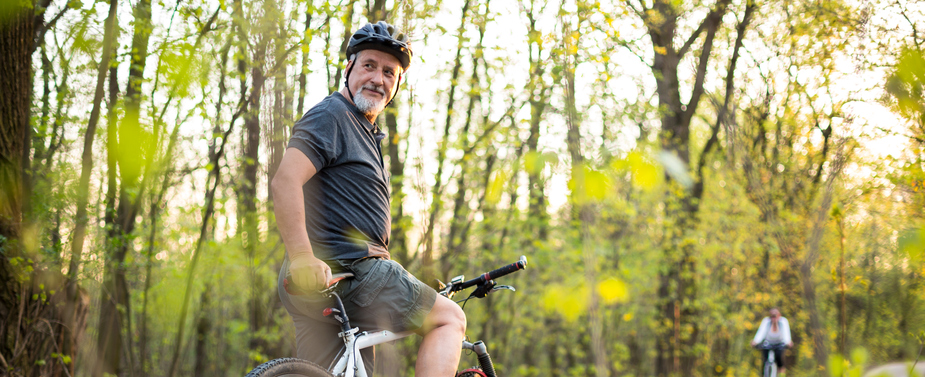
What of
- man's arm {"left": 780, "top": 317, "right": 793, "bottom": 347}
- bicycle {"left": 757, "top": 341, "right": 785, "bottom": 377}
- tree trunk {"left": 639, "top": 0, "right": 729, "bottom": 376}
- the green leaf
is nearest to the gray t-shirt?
the green leaf

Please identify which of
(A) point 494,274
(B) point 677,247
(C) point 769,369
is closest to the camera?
(A) point 494,274

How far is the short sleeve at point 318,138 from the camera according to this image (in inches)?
76.0

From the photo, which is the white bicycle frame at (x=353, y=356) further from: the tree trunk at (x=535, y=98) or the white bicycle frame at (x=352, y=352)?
the tree trunk at (x=535, y=98)

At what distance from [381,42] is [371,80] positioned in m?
0.14

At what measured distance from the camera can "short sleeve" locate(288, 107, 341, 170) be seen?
76.0 inches

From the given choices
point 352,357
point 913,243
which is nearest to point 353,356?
point 352,357

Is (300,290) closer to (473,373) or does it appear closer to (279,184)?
(279,184)

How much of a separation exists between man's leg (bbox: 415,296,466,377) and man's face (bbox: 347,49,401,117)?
0.74 m

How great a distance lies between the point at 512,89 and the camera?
7.15 meters

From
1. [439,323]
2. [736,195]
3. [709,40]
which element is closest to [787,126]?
[439,323]

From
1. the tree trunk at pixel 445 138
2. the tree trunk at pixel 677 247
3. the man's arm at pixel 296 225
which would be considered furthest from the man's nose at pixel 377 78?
the tree trunk at pixel 677 247

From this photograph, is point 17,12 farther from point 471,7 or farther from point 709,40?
point 709,40

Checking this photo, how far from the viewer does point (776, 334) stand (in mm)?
10977

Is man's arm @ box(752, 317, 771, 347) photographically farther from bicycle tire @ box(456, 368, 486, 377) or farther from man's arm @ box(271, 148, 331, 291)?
man's arm @ box(271, 148, 331, 291)
